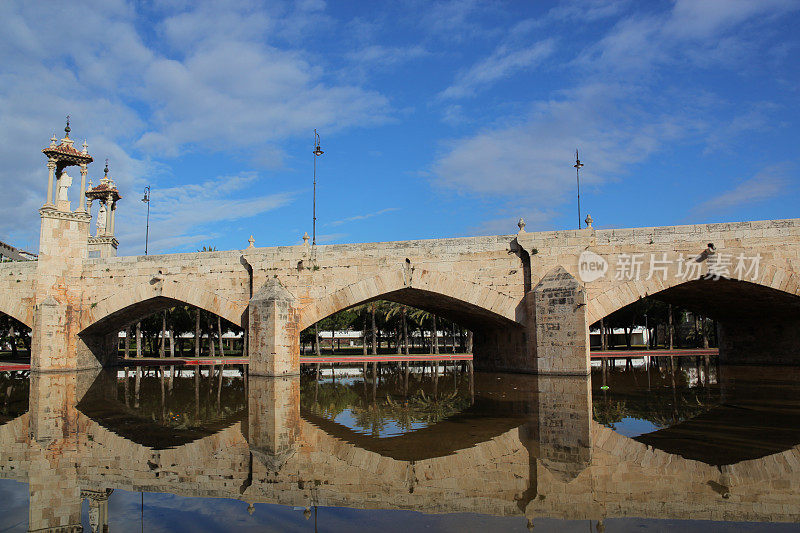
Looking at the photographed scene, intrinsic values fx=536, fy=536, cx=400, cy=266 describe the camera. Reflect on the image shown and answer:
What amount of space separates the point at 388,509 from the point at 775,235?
17542 mm

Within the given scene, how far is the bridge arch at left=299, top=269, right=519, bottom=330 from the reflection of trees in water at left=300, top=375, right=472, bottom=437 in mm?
3340

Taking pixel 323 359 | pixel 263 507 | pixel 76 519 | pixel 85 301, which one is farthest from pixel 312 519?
pixel 323 359

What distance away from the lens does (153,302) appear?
23.3m

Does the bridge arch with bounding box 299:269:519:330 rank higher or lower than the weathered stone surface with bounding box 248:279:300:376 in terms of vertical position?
higher

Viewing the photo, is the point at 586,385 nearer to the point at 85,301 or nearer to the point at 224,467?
the point at 224,467

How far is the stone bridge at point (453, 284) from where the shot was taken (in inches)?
692

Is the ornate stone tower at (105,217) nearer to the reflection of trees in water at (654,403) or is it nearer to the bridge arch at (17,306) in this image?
the bridge arch at (17,306)

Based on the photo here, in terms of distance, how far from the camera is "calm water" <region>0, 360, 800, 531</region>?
16.6 ft

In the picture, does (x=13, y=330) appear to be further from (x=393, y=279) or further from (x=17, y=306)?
(x=393, y=279)

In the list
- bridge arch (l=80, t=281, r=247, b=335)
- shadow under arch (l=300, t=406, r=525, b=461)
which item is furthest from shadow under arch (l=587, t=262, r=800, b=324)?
bridge arch (l=80, t=281, r=247, b=335)

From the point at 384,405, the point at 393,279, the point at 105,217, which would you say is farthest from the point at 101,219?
the point at 384,405

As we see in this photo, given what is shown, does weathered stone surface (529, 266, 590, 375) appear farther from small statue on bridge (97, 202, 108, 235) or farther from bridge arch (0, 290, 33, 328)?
small statue on bridge (97, 202, 108, 235)

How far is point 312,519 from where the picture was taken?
Answer: 502 cm

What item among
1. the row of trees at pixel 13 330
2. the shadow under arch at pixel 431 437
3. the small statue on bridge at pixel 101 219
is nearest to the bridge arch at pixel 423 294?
the shadow under arch at pixel 431 437
